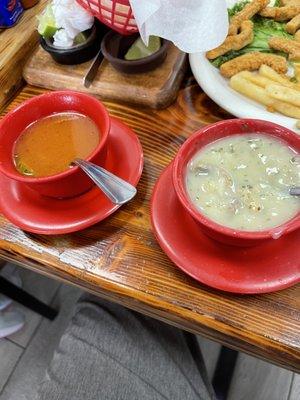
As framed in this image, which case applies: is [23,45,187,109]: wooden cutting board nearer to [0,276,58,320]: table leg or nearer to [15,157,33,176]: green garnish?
[15,157,33,176]: green garnish

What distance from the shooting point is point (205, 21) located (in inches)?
34.9

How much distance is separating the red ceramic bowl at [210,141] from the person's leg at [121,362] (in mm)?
479

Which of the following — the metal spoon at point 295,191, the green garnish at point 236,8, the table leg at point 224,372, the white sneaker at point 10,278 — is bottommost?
the table leg at point 224,372

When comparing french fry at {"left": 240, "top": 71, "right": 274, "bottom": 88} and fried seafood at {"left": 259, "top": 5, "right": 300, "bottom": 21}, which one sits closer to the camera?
french fry at {"left": 240, "top": 71, "right": 274, "bottom": 88}

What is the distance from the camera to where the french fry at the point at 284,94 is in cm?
99

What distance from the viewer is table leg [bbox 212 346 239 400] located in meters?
1.49

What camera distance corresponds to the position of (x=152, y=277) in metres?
0.83

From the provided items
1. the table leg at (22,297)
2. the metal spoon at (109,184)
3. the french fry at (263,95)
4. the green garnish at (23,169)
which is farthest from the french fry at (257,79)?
the table leg at (22,297)

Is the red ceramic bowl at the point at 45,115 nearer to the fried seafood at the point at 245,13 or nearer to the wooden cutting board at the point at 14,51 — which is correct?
the wooden cutting board at the point at 14,51

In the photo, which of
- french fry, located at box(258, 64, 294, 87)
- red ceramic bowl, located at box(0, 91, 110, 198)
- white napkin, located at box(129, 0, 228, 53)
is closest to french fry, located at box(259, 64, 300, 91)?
french fry, located at box(258, 64, 294, 87)

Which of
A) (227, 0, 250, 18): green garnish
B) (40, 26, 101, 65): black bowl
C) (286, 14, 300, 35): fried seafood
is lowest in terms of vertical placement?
(286, 14, 300, 35): fried seafood

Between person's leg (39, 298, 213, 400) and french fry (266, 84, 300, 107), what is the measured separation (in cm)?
64

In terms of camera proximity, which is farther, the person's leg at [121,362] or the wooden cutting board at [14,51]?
the wooden cutting board at [14,51]

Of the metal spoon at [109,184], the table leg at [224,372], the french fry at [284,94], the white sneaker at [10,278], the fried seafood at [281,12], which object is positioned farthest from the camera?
the white sneaker at [10,278]
